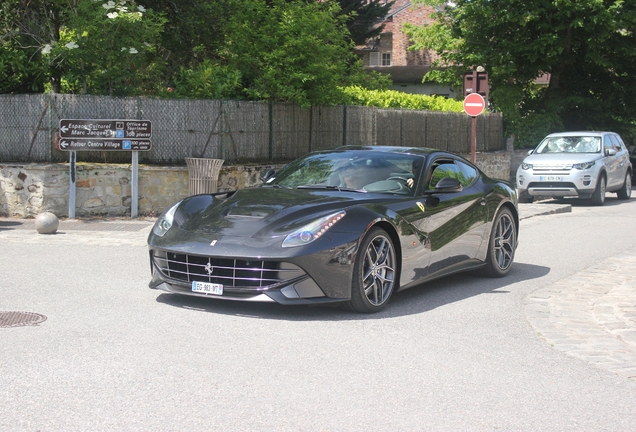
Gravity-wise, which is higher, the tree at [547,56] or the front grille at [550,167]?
the tree at [547,56]

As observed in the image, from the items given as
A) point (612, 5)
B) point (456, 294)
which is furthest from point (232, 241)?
point (612, 5)

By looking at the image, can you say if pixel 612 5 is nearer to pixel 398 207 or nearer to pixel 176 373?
pixel 398 207

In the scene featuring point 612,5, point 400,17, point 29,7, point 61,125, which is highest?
point 400,17

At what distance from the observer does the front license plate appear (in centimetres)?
730

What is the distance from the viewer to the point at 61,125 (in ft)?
51.8

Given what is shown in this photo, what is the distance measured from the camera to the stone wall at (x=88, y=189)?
633 inches

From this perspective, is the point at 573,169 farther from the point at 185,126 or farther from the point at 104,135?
the point at 104,135

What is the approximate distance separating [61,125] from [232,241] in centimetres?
950

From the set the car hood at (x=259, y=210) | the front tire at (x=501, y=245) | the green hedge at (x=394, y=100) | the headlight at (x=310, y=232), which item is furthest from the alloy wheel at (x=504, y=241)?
the green hedge at (x=394, y=100)

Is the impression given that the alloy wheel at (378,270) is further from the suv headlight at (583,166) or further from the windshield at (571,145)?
the windshield at (571,145)

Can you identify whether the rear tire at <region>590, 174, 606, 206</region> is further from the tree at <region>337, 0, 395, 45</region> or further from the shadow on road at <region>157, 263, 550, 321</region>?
the tree at <region>337, 0, 395, 45</region>

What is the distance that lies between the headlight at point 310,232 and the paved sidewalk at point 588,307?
1.93m

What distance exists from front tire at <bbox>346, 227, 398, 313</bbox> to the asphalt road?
0.50 ft

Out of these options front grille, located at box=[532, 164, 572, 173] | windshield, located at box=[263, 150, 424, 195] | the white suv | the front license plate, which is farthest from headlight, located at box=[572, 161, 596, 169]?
the front license plate
